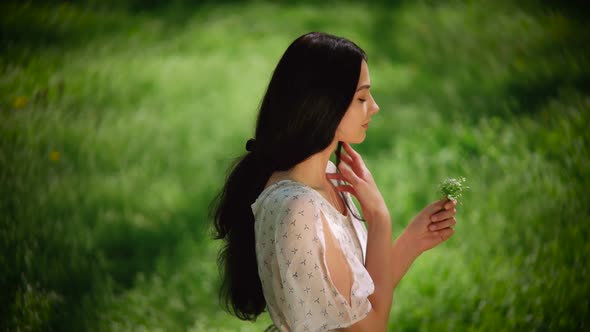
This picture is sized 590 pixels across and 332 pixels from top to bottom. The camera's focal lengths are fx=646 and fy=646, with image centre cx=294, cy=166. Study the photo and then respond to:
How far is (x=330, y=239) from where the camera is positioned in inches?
82.8

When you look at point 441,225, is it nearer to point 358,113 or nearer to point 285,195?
point 358,113

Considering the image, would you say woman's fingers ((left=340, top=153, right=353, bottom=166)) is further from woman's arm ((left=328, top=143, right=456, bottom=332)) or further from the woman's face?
the woman's face

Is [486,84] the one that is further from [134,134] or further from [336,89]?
[336,89]

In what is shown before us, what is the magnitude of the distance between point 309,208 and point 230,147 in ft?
11.4

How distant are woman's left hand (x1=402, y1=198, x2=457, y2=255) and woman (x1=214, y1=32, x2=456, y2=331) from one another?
0.04ft

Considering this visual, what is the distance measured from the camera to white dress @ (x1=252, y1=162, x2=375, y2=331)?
2.03 meters

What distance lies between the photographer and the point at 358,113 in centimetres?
223

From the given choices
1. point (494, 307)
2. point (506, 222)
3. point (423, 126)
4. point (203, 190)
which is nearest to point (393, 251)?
point (494, 307)

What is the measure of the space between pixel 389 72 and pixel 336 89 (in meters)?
4.35

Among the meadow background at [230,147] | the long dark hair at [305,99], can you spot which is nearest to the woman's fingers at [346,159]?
the long dark hair at [305,99]

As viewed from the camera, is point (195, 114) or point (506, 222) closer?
point (506, 222)

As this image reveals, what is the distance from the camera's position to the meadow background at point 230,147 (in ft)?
13.3

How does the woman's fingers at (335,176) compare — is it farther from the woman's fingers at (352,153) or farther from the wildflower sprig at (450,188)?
the wildflower sprig at (450,188)

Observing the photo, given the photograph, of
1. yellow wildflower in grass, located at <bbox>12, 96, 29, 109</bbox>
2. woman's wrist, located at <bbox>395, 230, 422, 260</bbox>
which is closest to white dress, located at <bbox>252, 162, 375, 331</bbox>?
woman's wrist, located at <bbox>395, 230, 422, 260</bbox>
